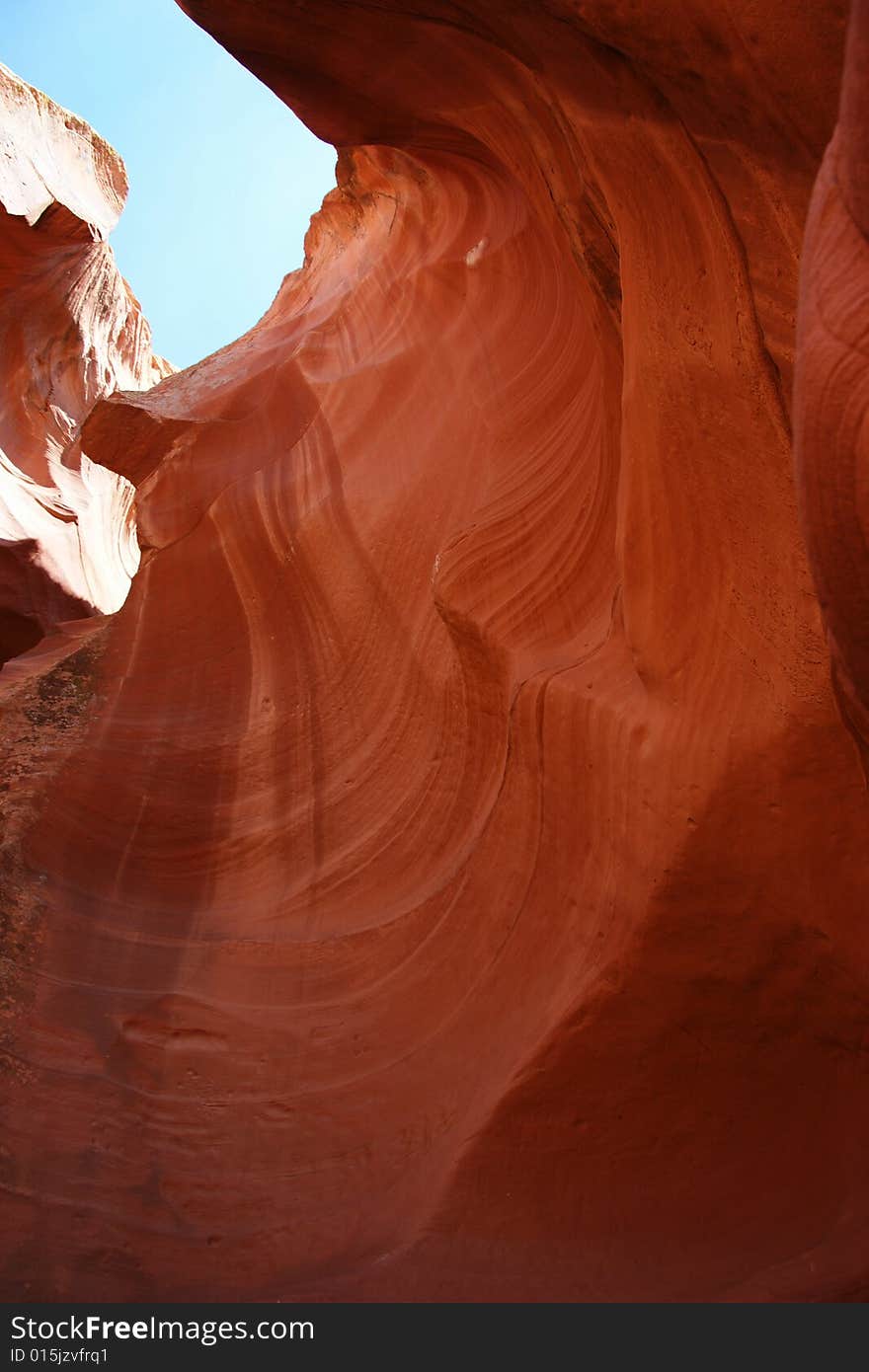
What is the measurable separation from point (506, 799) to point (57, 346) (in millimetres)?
6575

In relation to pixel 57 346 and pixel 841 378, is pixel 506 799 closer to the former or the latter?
pixel 841 378

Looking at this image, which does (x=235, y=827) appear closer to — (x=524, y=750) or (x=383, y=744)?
(x=383, y=744)

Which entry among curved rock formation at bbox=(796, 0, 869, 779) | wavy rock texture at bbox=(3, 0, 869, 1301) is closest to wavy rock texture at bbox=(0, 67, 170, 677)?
wavy rock texture at bbox=(3, 0, 869, 1301)

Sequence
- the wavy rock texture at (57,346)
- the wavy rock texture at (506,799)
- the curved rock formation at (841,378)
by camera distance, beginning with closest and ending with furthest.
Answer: the curved rock formation at (841,378) < the wavy rock texture at (506,799) < the wavy rock texture at (57,346)

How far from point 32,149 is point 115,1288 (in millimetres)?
7788

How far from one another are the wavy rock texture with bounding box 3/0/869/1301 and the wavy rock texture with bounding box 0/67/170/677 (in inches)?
133

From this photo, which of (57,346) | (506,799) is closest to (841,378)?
(506,799)

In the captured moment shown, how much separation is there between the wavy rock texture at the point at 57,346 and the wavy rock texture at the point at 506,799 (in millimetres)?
3380

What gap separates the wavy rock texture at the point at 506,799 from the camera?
2.69 meters

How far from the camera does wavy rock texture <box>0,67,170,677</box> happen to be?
7.56 metres

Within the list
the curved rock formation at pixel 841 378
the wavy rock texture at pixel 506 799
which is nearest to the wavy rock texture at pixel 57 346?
the wavy rock texture at pixel 506 799

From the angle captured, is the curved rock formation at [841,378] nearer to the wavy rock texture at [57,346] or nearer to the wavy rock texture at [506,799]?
the wavy rock texture at [506,799]

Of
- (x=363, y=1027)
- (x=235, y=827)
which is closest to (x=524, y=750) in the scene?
(x=363, y=1027)

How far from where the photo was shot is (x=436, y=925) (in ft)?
11.2
